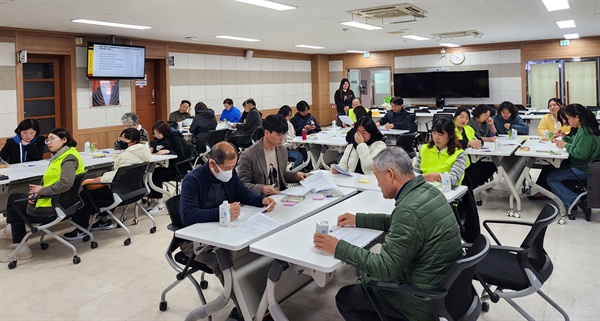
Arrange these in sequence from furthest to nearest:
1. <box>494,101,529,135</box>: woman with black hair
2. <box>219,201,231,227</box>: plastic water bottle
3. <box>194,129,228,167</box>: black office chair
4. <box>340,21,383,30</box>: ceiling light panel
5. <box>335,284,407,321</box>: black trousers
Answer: <box>340,21,383,30</box>: ceiling light panel → <box>194,129,228,167</box>: black office chair → <box>494,101,529,135</box>: woman with black hair → <box>219,201,231,227</box>: plastic water bottle → <box>335,284,407,321</box>: black trousers

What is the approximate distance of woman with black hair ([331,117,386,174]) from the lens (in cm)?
478

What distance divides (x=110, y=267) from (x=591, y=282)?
13.8ft

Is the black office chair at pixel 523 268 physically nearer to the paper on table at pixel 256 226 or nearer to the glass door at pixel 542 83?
the paper on table at pixel 256 226

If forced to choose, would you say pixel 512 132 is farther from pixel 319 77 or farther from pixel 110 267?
pixel 319 77

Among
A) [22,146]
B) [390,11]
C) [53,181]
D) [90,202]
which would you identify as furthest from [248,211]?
[390,11]

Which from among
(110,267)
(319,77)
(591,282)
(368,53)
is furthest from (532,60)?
(110,267)

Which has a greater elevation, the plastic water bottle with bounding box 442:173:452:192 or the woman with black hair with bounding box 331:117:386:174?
the woman with black hair with bounding box 331:117:386:174

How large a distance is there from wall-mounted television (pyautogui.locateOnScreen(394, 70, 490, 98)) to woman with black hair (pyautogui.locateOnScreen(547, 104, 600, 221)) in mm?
8721

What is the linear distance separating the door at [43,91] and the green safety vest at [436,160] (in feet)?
25.1

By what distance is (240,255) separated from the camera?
3.05 meters

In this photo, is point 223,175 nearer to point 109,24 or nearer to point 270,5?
point 270,5

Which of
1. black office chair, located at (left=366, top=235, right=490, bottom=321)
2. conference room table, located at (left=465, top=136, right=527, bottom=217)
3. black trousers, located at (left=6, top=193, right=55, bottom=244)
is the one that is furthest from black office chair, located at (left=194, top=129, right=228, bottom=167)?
black office chair, located at (left=366, top=235, right=490, bottom=321)

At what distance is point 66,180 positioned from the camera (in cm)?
433

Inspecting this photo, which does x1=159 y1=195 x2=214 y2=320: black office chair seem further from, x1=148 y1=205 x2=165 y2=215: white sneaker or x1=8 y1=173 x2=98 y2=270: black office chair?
x1=148 y1=205 x2=165 y2=215: white sneaker
